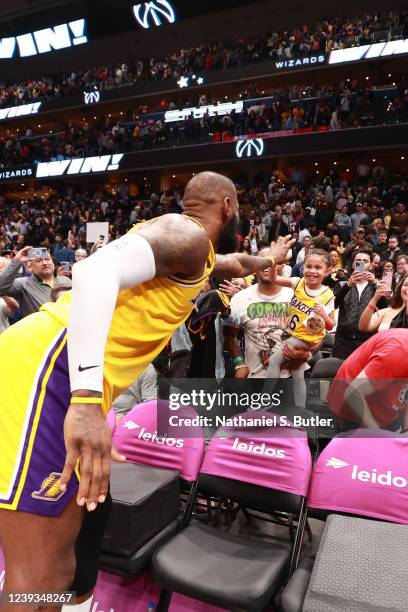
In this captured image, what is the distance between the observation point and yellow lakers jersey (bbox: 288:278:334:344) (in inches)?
146

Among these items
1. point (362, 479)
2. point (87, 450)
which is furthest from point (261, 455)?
point (87, 450)

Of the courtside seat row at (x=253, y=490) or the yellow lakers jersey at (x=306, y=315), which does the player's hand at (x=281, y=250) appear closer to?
the courtside seat row at (x=253, y=490)

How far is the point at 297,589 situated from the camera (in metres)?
1.70

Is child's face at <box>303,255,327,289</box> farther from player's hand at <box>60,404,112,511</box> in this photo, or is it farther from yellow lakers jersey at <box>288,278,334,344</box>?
player's hand at <box>60,404,112,511</box>

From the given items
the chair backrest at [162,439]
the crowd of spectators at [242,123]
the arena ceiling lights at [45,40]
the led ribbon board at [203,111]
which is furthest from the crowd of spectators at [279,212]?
→ the arena ceiling lights at [45,40]

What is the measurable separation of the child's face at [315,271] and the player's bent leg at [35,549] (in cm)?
298

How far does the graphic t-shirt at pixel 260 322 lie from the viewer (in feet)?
12.5

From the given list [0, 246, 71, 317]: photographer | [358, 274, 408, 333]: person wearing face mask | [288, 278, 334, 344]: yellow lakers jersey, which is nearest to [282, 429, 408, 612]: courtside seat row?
[358, 274, 408, 333]: person wearing face mask

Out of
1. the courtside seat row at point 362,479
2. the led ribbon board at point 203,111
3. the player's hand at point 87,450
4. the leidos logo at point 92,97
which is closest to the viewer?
the player's hand at point 87,450

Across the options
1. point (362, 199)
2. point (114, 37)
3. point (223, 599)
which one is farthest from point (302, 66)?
point (223, 599)

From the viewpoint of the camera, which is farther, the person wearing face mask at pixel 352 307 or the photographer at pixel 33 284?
the photographer at pixel 33 284

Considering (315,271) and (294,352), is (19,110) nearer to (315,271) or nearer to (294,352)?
(315,271)

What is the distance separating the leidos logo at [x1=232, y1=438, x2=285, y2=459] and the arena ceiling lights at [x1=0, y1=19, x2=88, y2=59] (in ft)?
84.6

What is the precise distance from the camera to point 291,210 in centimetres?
1287
